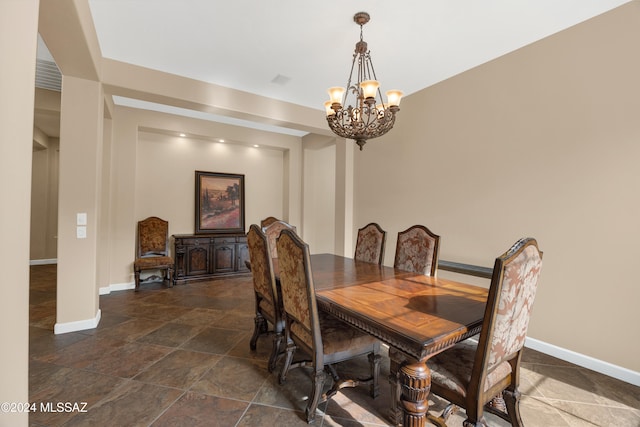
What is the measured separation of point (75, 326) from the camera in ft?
9.52

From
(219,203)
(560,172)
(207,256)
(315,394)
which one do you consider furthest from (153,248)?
(560,172)

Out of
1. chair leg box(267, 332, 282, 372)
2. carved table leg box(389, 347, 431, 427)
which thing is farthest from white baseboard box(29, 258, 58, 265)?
carved table leg box(389, 347, 431, 427)

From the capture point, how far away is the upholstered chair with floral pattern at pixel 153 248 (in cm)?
447

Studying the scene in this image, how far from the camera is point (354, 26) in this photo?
2.51 metres

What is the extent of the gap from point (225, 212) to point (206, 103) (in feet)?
8.29

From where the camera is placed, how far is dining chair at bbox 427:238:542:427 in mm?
1178

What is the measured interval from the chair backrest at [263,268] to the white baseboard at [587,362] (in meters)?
2.56

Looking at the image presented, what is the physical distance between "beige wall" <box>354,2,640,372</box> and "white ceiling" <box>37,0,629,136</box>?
12.1 inches

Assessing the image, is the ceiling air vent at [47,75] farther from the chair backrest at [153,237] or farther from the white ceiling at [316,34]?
the chair backrest at [153,237]

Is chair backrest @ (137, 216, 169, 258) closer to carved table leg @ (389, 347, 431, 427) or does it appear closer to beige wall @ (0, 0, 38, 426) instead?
beige wall @ (0, 0, 38, 426)

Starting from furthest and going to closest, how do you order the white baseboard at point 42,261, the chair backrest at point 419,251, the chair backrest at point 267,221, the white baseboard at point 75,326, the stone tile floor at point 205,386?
the white baseboard at point 42,261 < the chair backrest at point 267,221 < the white baseboard at point 75,326 < the chair backrest at point 419,251 < the stone tile floor at point 205,386

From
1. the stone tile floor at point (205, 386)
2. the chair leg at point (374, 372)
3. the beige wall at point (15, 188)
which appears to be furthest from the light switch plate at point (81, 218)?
the chair leg at point (374, 372)

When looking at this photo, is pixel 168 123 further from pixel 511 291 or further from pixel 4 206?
pixel 511 291

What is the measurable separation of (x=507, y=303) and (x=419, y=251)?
147 centimetres
